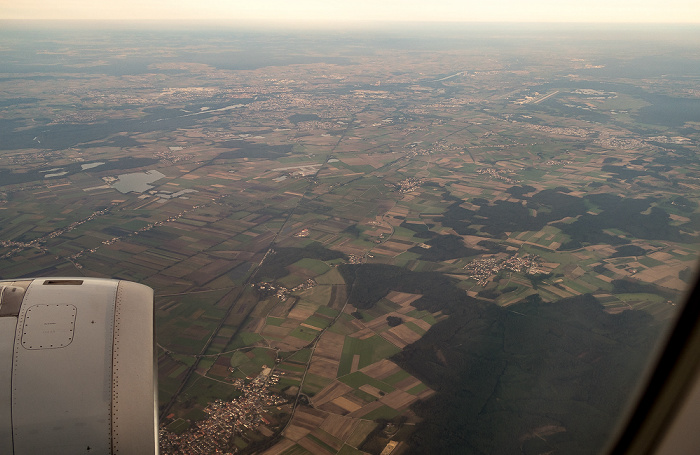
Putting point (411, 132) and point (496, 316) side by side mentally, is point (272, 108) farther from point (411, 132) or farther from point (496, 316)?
point (496, 316)

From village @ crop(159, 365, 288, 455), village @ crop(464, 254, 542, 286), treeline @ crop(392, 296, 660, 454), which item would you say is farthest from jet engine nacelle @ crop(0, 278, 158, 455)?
village @ crop(464, 254, 542, 286)

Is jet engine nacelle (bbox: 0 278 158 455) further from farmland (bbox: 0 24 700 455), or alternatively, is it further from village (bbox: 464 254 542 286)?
village (bbox: 464 254 542 286)

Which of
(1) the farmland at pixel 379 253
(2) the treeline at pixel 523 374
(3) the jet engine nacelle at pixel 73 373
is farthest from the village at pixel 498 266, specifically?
(3) the jet engine nacelle at pixel 73 373

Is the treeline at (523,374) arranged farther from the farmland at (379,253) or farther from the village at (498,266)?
the village at (498,266)

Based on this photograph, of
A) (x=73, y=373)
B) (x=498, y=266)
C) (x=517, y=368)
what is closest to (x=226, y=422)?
(x=517, y=368)

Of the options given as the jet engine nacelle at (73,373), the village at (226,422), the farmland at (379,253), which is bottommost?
the farmland at (379,253)

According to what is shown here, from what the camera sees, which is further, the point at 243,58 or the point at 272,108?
the point at 243,58

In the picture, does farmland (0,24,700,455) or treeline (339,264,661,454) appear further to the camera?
farmland (0,24,700,455)

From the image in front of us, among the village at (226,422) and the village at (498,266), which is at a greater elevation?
the village at (226,422)

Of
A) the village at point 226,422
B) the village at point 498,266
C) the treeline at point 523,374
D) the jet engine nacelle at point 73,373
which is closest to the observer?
the jet engine nacelle at point 73,373

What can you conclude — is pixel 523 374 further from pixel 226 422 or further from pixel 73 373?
pixel 73 373

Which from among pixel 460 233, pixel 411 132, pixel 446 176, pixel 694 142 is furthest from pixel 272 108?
pixel 694 142
